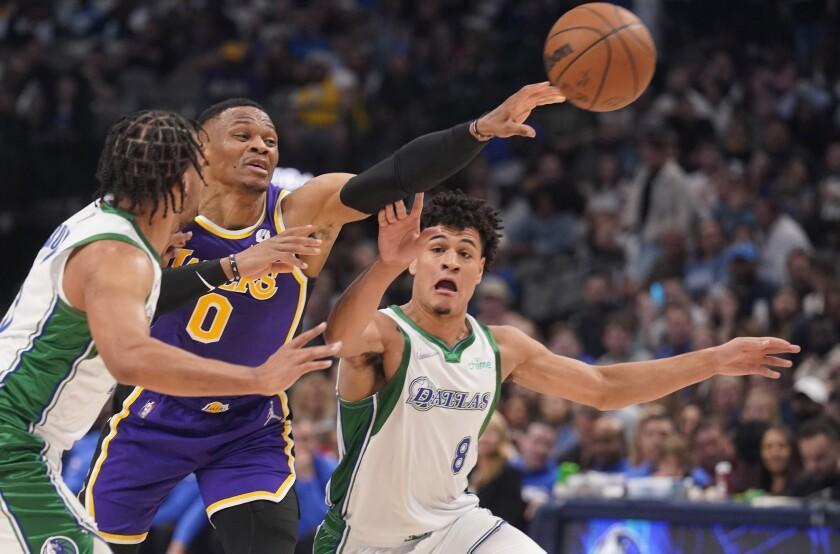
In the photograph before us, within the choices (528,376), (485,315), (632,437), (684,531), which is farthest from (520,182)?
(528,376)

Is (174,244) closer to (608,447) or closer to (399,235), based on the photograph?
(399,235)

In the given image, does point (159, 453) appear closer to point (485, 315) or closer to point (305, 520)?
point (305, 520)

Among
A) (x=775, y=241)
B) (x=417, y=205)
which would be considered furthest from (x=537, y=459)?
(x=417, y=205)

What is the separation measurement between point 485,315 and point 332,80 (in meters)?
5.30

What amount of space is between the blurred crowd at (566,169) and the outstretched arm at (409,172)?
3.89 m

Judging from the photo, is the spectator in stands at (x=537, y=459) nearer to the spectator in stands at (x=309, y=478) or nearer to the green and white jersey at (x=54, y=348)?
the spectator in stands at (x=309, y=478)

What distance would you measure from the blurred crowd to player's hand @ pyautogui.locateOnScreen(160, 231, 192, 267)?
162 inches

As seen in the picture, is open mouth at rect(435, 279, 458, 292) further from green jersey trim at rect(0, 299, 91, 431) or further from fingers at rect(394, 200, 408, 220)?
green jersey trim at rect(0, 299, 91, 431)

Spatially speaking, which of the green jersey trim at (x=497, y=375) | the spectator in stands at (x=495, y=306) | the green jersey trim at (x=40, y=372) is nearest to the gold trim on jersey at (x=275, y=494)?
the green jersey trim at (x=497, y=375)

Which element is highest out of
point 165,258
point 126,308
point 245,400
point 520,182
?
point 126,308

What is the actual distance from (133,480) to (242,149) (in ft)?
4.86

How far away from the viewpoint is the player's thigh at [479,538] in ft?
17.8

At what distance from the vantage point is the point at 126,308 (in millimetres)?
3875

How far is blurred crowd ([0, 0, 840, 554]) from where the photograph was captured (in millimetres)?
9648
